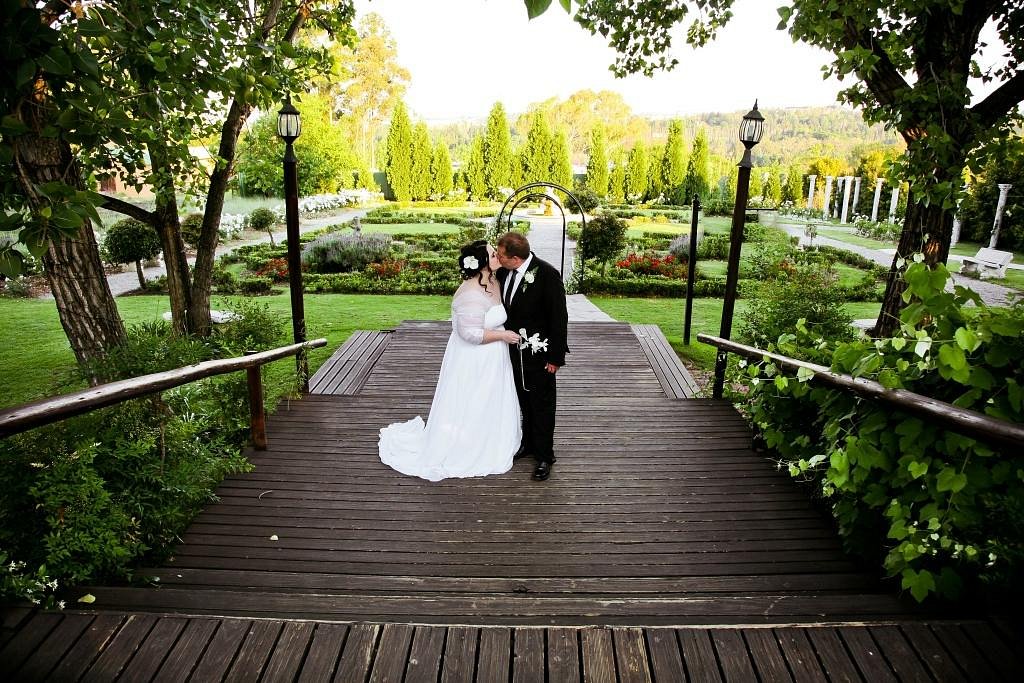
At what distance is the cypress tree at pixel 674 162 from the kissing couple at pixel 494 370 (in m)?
28.3

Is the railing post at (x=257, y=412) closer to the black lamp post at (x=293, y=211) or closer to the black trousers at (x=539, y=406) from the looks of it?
the black lamp post at (x=293, y=211)

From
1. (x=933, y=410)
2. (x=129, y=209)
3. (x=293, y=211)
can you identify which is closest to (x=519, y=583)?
(x=933, y=410)

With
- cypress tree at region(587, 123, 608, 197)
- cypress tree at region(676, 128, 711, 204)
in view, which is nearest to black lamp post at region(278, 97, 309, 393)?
cypress tree at region(587, 123, 608, 197)

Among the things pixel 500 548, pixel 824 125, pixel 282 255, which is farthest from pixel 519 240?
pixel 824 125

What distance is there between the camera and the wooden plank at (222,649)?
6.75 ft

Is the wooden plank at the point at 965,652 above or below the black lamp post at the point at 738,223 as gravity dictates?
below

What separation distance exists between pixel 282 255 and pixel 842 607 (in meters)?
15.8

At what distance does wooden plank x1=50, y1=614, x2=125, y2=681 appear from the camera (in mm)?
2035

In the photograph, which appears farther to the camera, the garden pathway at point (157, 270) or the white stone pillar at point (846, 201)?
the white stone pillar at point (846, 201)

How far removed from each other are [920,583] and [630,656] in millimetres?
1227

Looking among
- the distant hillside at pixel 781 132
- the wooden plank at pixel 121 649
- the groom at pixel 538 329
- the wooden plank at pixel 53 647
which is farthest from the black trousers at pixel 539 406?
the distant hillside at pixel 781 132

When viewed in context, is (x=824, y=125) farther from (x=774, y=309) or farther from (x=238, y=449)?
(x=238, y=449)

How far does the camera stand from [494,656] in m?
2.13

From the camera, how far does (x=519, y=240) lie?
12.9ft
